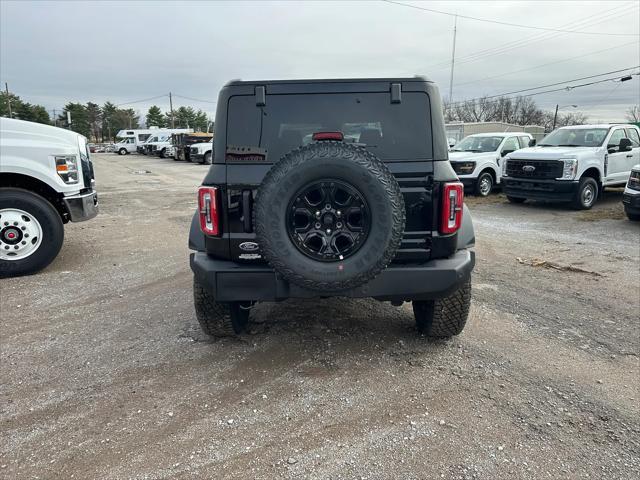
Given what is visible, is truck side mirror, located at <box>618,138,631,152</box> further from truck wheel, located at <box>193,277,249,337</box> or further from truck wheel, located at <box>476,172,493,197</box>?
truck wheel, located at <box>193,277,249,337</box>

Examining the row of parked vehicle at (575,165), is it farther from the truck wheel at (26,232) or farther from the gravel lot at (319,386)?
the truck wheel at (26,232)

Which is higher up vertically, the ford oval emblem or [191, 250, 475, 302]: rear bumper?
the ford oval emblem

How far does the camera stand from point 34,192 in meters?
5.65

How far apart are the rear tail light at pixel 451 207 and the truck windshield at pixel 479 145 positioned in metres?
11.3

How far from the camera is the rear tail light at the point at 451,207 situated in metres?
3.01

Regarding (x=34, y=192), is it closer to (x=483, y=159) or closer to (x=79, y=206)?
(x=79, y=206)

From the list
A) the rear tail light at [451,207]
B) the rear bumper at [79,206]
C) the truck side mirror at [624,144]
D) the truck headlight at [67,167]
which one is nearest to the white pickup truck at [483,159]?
the truck side mirror at [624,144]

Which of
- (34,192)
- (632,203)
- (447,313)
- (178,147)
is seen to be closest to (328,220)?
(447,313)

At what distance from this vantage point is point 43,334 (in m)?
3.98

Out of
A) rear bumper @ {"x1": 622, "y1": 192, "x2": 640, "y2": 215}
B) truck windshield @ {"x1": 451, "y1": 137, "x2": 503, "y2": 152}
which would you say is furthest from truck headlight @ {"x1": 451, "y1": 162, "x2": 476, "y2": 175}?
rear bumper @ {"x1": 622, "y1": 192, "x2": 640, "y2": 215}

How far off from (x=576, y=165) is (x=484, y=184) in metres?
3.15

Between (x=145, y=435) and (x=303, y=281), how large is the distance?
1239 mm

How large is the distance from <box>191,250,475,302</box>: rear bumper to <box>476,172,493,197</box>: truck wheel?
34.5 ft

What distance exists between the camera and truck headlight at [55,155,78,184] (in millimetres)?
5641
